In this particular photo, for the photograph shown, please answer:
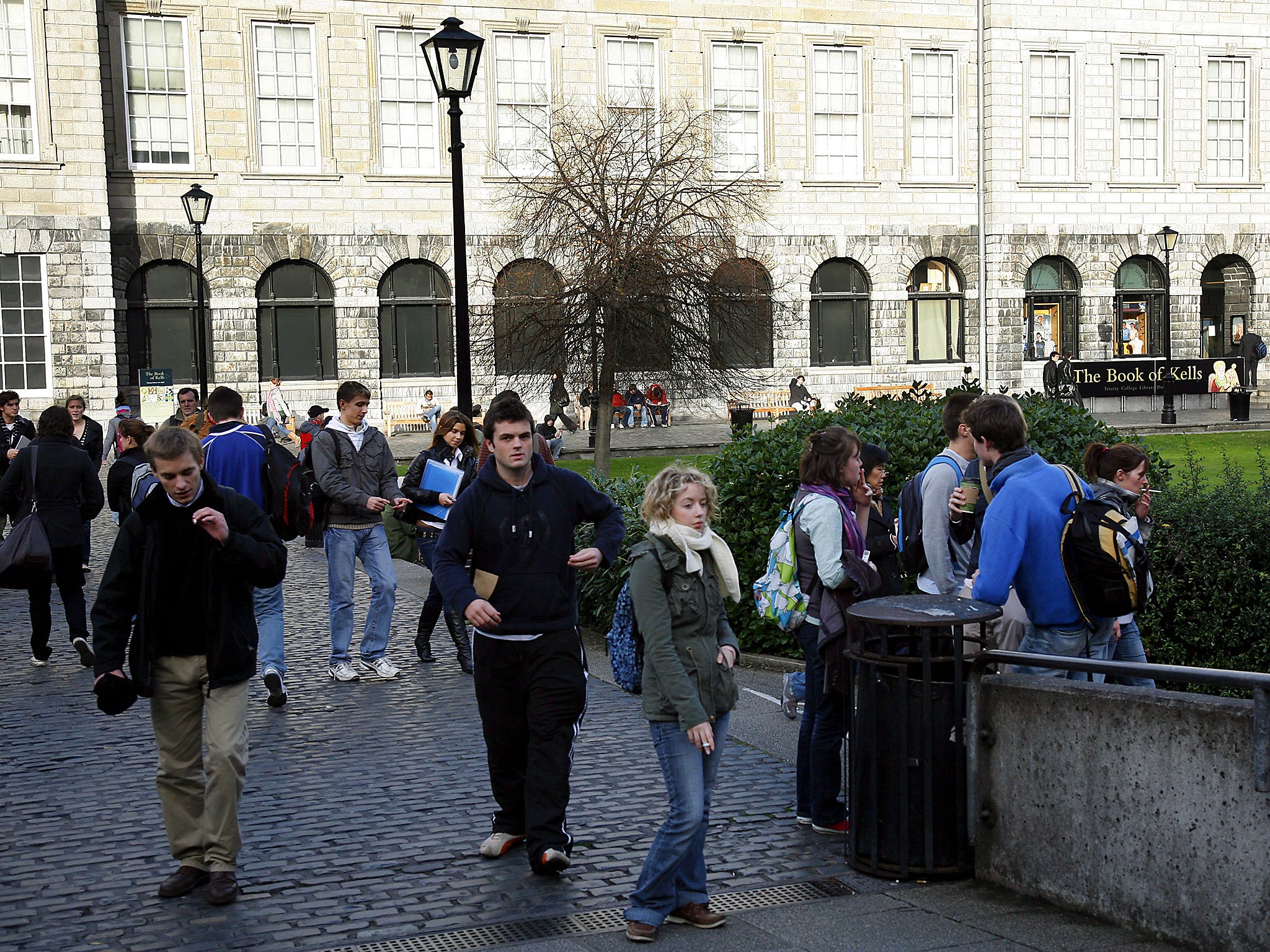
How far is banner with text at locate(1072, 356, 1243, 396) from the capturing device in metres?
36.2

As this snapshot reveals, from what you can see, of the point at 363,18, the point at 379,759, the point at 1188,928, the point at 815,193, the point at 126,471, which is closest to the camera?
the point at 1188,928

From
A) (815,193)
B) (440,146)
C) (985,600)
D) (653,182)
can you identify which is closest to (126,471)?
(985,600)

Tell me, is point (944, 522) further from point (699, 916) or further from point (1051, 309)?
point (1051, 309)

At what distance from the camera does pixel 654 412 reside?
35.5 meters

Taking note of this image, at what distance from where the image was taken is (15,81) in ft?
102

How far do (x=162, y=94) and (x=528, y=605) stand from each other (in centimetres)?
3171

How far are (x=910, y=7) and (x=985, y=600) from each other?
3699 cm

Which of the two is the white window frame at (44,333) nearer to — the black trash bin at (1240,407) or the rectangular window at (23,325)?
the rectangular window at (23,325)

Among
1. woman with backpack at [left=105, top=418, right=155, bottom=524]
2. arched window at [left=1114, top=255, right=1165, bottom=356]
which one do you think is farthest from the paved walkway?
arched window at [left=1114, top=255, right=1165, bottom=356]

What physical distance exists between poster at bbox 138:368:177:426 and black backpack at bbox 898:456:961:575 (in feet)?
82.3

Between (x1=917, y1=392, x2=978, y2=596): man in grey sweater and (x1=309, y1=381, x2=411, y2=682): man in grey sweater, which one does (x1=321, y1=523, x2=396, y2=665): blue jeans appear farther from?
(x1=917, y1=392, x2=978, y2=596): man in grey sweater

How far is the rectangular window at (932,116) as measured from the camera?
129ft

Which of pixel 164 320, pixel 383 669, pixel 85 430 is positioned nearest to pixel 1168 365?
pixel 164 320

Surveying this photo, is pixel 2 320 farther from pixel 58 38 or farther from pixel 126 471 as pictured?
pixel 126 471
